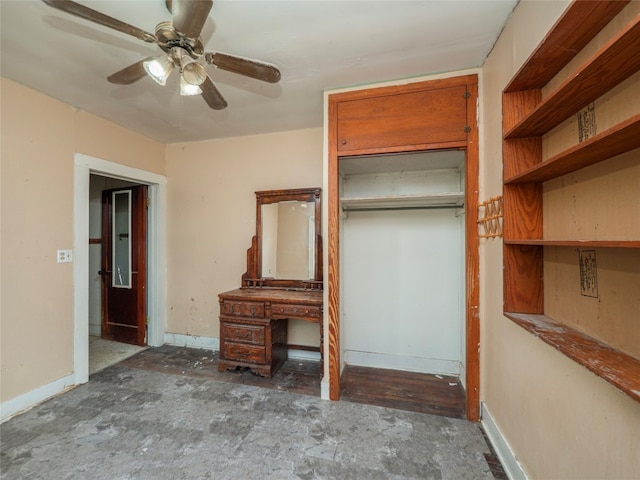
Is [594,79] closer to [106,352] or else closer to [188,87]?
[188,87]

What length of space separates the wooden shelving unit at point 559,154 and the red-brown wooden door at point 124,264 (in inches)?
141

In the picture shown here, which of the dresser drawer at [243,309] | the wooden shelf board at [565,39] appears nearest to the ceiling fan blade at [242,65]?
the wooden shelf board at [565,39]

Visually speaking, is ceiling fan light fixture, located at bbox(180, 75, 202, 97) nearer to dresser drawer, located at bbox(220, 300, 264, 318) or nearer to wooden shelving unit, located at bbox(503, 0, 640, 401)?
wooden shelving unit, located at bbox(503, 0, 640, 401)

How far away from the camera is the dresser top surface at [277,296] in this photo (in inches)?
92.0

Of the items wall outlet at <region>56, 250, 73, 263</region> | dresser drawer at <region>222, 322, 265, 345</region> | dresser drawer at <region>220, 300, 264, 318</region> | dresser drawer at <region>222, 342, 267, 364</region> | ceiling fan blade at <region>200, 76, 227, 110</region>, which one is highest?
ceiling fan blade at <region>200, 76, 227, 110</region>

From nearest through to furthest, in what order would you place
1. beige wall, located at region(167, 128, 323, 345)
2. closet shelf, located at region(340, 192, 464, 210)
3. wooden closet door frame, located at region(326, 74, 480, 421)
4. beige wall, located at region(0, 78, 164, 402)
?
wooden closet door frame, located at region(326, 74, 480, 421), beige wall, located at region(0, 78, 164, 402), closet shelf, located at region(340, 192, 464, 210), beige wall, located at region(167, 128, 323, 345)

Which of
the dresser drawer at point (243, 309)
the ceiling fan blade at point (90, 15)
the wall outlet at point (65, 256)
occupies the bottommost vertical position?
the dresser drawer at point (243, 309)

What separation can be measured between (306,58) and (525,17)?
46.0 inches

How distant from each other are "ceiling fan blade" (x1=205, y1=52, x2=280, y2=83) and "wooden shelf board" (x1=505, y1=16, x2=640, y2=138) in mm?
1238

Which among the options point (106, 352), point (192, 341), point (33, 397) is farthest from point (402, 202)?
point (106, 352)

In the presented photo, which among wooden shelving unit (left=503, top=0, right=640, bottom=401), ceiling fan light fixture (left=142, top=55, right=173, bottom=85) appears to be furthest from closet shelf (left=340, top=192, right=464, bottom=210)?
ceiling fan light fixture (left=142, top=55, right=173, bottom=85)

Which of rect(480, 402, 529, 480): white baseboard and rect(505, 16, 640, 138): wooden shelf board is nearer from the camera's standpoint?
rect(505, 16, 640, 138): wooden shelf board

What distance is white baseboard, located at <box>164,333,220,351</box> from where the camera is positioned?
10.2 ft

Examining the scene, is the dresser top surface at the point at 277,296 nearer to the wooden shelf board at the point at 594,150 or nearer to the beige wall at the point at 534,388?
the beige wall at the point at 534,388
